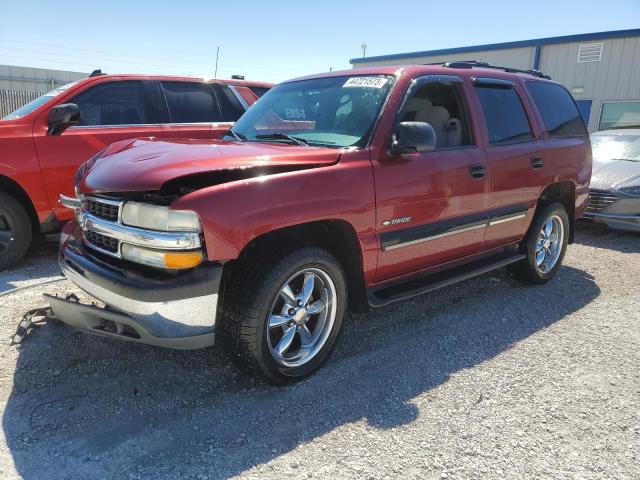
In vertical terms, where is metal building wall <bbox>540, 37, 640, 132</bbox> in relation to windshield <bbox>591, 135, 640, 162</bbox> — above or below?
above

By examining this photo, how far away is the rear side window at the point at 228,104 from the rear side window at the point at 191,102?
8 centimetres

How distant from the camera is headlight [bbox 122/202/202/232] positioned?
2398 mm

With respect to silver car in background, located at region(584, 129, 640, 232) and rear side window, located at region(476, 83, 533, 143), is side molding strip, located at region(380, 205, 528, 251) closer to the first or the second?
rear side window, located at region(476, 83, 533, 143)

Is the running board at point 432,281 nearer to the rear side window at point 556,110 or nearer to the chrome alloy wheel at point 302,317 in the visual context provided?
the chrome alloy wheel at point 302,317

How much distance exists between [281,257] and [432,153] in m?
1.44

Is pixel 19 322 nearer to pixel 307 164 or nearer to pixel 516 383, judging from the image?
pixel 307 164

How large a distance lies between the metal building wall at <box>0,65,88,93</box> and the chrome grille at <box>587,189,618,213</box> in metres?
16.9

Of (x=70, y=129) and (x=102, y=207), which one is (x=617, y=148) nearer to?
(x=70, y=129)

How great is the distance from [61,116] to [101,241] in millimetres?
Result: 2599

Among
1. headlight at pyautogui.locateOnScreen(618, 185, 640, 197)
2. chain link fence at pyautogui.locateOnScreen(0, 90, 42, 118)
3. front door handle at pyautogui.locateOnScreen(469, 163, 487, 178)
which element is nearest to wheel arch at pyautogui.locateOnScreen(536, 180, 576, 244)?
front door handle at pyautogui.locateOnScreen(469, 163, 487, 178)

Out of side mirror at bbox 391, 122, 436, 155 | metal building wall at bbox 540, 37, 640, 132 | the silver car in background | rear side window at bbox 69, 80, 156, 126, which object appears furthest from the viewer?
metal building wall at bbox 540, 37, 640, 132

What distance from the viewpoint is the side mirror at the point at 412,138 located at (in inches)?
122

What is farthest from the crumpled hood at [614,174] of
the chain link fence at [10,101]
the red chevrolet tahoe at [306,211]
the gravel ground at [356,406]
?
the chain link fence at [10,101]

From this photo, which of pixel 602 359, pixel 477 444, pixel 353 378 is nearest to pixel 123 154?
pixel 353 378
